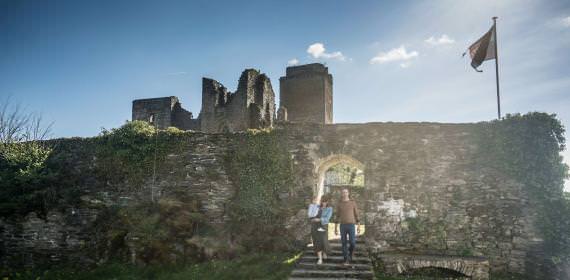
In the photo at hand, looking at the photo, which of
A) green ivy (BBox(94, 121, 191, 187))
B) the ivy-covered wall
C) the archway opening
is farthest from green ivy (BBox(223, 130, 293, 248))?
green ivy (BBox(94, 121, 191, 187))

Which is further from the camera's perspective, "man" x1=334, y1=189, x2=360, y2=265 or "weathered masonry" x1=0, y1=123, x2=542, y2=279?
"weathered masonry" x1=0, y1=123, x2=542, y2=279

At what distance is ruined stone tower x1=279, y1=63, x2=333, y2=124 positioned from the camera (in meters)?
27.2

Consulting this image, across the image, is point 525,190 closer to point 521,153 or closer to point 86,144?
point 521,153

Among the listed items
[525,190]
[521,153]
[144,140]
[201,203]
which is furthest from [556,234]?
[144,140]

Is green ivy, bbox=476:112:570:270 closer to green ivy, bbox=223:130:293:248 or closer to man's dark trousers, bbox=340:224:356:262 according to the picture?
man's dark trousers, bbox=340:224:356:262

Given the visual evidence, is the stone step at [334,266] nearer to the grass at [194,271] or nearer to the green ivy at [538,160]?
the grass at [194,271]

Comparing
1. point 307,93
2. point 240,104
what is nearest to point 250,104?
point 240,104

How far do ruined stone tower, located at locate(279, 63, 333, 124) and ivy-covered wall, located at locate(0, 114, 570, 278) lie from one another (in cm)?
1482

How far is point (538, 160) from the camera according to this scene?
10875 millimetres

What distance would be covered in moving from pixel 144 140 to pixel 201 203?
134 inches

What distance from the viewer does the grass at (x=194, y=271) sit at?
9.80 metres

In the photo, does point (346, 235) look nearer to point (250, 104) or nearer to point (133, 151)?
point (133, 151)

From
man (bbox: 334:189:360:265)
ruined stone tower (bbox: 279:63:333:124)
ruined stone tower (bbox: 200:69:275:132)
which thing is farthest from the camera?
ruined stone tower (bbox: 279:63:333:124)

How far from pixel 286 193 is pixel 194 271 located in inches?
146
